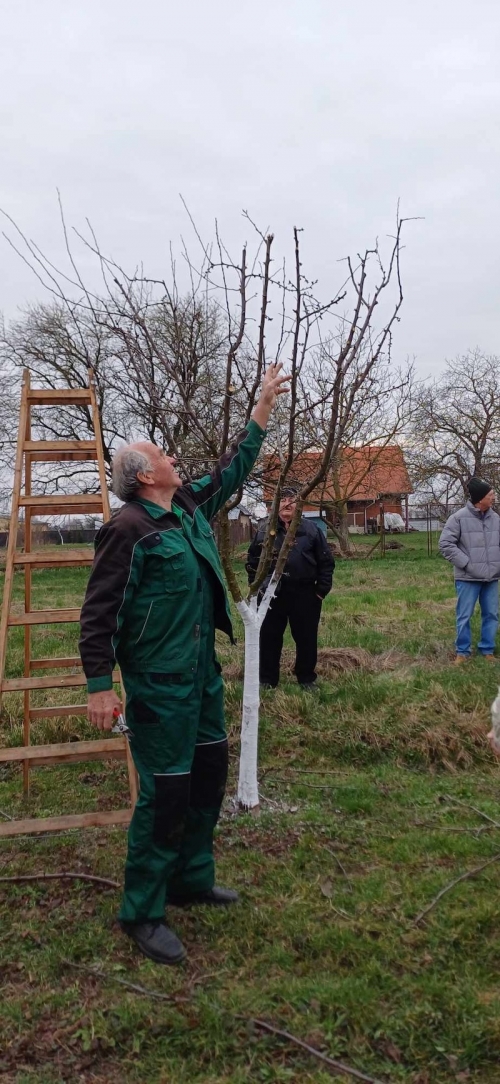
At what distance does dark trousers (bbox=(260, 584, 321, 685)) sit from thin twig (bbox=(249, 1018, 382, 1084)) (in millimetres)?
4310

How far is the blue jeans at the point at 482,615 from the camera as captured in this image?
764 centimetres

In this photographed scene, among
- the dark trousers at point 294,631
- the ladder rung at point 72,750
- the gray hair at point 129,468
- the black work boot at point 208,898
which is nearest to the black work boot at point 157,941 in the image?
the black work boot at point 208,898

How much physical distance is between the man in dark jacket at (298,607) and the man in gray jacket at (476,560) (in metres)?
1.69

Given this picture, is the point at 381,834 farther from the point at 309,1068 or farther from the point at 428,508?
the point at 428,508

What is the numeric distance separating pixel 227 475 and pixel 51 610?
1282mm

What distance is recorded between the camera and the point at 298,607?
681 centimetres

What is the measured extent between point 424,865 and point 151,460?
2343 millimetres

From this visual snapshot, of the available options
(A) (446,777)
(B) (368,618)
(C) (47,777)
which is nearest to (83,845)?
(C) (47,777)

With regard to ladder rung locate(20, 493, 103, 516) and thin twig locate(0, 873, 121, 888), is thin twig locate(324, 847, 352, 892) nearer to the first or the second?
thin twig locate(0, 873, 121, 888)

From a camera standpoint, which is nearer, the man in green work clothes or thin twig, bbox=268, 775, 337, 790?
the man in green work clothes

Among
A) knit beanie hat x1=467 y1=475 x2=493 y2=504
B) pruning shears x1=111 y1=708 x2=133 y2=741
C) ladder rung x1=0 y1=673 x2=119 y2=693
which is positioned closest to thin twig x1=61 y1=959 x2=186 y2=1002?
pruning shears x1=111 y1=708 x2=133 y2=741

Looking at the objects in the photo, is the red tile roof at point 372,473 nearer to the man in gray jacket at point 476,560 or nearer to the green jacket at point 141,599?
the man in gray jacket at point 476,560

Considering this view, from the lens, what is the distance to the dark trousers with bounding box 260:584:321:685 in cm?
682

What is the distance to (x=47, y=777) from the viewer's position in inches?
204
